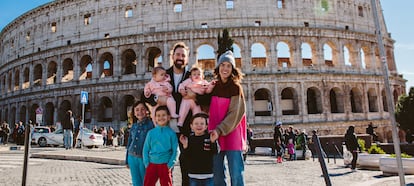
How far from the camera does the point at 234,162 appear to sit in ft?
12.1

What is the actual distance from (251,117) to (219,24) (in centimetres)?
900

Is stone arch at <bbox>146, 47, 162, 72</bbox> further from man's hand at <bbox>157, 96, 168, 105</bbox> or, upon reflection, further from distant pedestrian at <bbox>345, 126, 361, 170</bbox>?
man's hand at <bbox>157, 96, 168, 105</bbox>

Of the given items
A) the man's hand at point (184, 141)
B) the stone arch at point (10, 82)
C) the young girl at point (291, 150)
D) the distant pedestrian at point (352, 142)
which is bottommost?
the young girl at point (291, 150)

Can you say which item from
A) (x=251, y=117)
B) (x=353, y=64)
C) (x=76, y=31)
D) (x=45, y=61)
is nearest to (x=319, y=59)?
(x=353, y=64)

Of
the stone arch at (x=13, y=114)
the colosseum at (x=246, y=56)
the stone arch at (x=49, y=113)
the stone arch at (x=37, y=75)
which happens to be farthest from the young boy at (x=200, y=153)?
the stone arch at (x=13, y=114)

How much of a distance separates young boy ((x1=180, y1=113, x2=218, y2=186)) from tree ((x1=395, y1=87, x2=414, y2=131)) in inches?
1070

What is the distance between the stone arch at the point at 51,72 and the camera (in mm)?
31253

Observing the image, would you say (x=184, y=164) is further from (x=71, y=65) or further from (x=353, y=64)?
(x=71, y=65)

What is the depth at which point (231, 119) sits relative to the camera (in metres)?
3.60

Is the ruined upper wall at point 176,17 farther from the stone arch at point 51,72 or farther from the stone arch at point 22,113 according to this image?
the stone arch at point 22,113

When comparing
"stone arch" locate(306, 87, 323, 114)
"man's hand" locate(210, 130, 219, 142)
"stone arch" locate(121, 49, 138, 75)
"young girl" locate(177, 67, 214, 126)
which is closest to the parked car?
"stone arch" locate(121, 49, 138, 75)

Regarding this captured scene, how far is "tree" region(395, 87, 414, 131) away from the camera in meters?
24.7

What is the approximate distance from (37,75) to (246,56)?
23961mm

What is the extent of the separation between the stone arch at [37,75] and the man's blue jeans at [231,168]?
3396 cm
